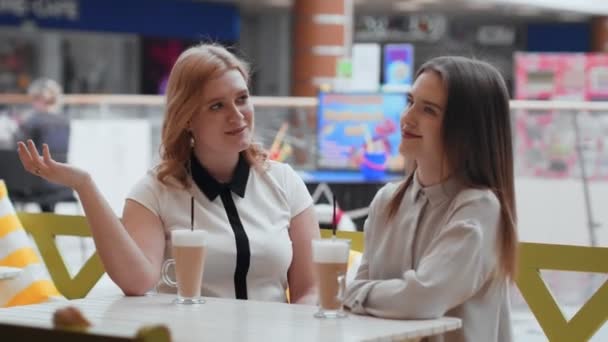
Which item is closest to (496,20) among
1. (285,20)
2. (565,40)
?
(565,40)

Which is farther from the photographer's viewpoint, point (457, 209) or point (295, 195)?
point (295, 195)

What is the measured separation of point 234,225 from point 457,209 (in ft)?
2.23

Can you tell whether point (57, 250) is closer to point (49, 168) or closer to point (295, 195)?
point (295, 195)

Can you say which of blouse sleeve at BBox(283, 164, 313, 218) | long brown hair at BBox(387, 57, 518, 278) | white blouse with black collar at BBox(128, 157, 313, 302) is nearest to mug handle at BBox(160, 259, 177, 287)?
white blouse with black collar at BBox(128, 157, 313, 302)

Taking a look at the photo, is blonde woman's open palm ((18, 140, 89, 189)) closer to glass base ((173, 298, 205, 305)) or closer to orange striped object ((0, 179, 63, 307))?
glass base ((173, 298, 205, 305))

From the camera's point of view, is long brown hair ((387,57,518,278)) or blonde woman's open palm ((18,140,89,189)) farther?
blonde woman's open palm ((18,140,89,189))

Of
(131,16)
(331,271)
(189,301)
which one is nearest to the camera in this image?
(331,271)

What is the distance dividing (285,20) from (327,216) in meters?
17.4

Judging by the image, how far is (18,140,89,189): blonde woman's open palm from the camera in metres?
2.43

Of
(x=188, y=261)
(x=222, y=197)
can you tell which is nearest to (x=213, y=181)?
(x=222, y=197)

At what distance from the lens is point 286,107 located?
8.23 metres

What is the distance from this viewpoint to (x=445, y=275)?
7.16 feet

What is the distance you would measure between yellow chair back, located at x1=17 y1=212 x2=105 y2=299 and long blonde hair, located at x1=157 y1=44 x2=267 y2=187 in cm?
103

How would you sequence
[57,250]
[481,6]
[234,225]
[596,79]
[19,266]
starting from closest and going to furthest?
[234,225], [19,266], [57,250], [596,79], [481,6]
